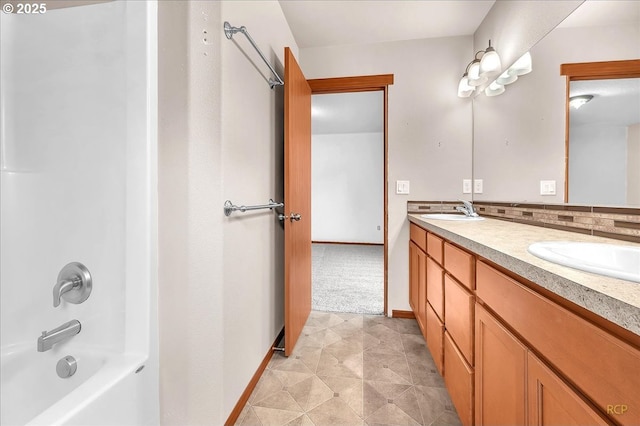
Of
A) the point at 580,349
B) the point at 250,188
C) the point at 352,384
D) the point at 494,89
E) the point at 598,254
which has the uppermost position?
the point at 494,89

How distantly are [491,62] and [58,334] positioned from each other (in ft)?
8.72

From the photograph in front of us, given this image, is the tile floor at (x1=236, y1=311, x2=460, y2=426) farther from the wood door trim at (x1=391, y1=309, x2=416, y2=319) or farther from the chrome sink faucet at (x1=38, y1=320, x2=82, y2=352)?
the chrome sink faucet at (x1=38, y1=320, x2=82, y2=352)

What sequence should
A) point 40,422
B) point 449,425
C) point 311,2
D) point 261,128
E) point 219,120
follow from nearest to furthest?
point 40,422 < point 219,120 < point 449,425 < point 261,128 < point 311,2

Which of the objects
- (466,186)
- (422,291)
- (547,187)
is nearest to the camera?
(547,187)

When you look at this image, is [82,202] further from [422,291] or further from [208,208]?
[422,291]

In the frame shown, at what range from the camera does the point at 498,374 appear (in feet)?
2.56

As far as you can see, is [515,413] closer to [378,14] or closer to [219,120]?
[219,120]

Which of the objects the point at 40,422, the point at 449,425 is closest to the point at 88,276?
the point at 40,422

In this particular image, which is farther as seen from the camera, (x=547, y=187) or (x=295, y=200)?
(x=295, y=200)

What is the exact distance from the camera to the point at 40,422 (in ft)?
1.59

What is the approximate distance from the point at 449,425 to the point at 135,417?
1233 mm

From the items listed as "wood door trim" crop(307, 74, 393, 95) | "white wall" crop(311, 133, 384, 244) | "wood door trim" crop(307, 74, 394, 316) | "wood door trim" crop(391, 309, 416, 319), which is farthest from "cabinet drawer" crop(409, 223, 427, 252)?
"white wall" crop(311, 133, 384, 244)

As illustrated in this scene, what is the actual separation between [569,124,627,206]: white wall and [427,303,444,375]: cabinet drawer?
0.88 m

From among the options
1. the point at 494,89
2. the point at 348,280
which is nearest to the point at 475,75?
the point at 494,89
